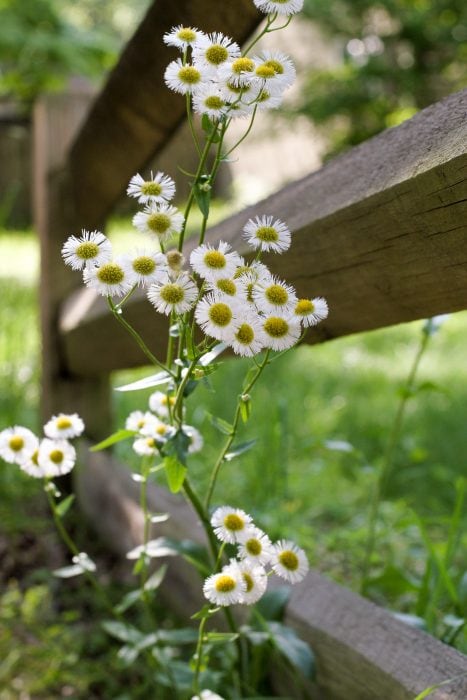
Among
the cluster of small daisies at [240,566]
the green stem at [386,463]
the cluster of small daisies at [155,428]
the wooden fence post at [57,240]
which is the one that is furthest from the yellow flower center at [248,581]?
the wooden fence post at [57,240]

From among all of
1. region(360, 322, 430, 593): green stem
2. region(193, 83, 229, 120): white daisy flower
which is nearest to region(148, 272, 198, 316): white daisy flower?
region(193, 83, 229, 120): white daisy flower

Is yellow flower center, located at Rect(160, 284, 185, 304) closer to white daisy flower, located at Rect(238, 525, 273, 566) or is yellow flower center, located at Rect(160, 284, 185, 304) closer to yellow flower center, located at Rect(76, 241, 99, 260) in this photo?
yellow flower center, located at Rect(76, 241, 99, 260)

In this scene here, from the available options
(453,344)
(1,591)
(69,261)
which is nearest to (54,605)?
(1,591)

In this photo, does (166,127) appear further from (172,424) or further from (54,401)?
(54,401)

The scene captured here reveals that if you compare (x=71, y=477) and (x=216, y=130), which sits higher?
(x=216, y=130)

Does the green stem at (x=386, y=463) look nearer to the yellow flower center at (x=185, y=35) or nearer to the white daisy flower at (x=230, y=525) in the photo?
the white daisy flower at (x=230, y=525)

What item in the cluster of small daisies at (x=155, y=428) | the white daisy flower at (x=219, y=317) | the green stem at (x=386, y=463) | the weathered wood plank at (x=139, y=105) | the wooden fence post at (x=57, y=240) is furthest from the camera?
the wooden fence post at (x=57, y=240)

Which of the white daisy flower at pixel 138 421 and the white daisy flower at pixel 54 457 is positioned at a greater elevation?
the white daisy flower at pixel 138 421
